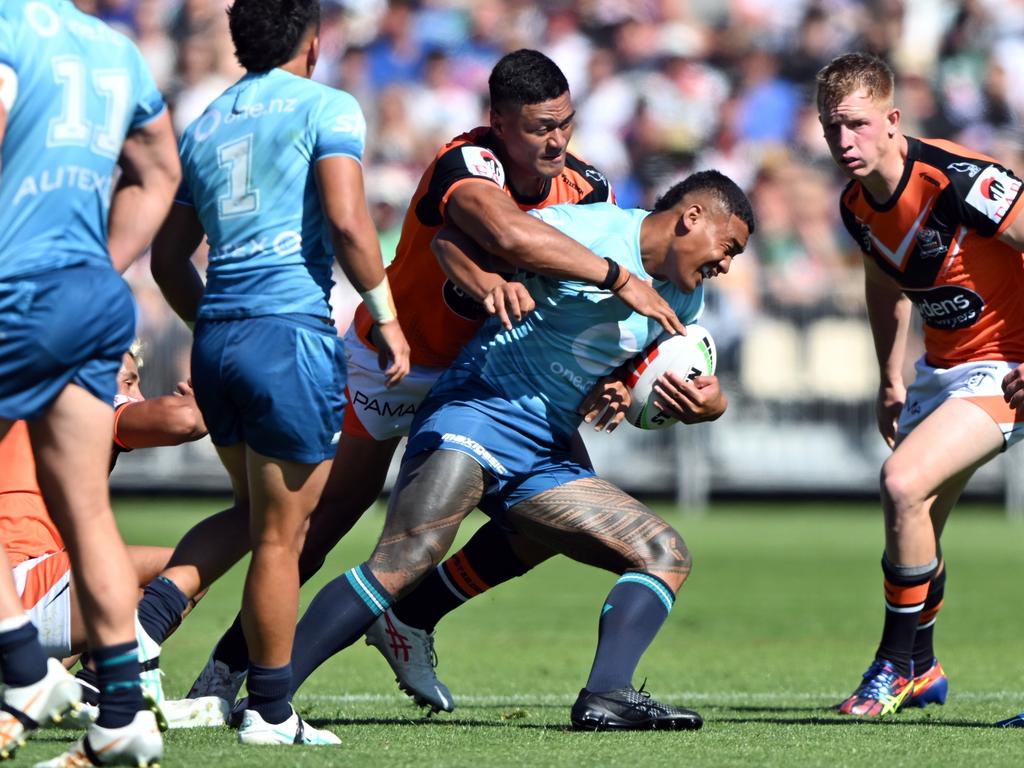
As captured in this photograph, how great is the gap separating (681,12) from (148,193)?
17.0 m

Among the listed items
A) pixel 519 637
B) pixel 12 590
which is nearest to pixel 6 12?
pixel 12 590

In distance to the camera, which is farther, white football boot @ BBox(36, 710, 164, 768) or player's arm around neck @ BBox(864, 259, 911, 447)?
player's arm around neck @ BBox(864, 259, 911, 447)

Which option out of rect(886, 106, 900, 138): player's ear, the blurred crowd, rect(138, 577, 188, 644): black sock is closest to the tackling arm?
rect(138, 577, 188, 644): black sock

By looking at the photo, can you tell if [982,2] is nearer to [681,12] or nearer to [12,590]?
[681,12]

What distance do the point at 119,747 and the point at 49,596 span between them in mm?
1214

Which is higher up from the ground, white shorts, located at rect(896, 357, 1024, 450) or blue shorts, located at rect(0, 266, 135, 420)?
blue shorts, located at rect(0, 266, 135, 420)

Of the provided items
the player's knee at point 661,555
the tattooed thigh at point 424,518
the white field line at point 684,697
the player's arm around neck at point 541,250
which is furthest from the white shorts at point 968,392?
the tattooed thigh at point 424,518

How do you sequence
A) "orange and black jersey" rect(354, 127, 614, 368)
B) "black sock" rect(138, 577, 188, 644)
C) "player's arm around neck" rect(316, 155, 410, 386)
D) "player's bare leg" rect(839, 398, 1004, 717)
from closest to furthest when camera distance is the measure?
"player's arm around neck" rect(316, 155, 410, 386) → "black sock" rect(138, 577, 188, 644) → "orange and black jersey" rect(354, 127, 614, 368) → "player's bare leg" rect(839, 398, 1004, 717)

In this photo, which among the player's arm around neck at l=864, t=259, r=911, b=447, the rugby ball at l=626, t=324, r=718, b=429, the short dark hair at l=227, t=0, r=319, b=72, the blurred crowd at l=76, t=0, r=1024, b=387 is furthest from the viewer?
the blurred crowd at l=76, t=0, r=1024, b=387

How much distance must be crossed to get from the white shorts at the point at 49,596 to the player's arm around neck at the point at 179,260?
0.92m

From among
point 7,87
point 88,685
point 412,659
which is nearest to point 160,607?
point 88,685

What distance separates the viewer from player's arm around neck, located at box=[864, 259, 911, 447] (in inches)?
274

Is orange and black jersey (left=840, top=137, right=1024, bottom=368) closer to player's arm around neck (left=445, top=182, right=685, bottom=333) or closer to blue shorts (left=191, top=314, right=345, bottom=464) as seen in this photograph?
player's arm around neck (left=445, top=182, right=685, bottom=333)

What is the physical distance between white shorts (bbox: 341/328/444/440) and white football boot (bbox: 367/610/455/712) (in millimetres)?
722
